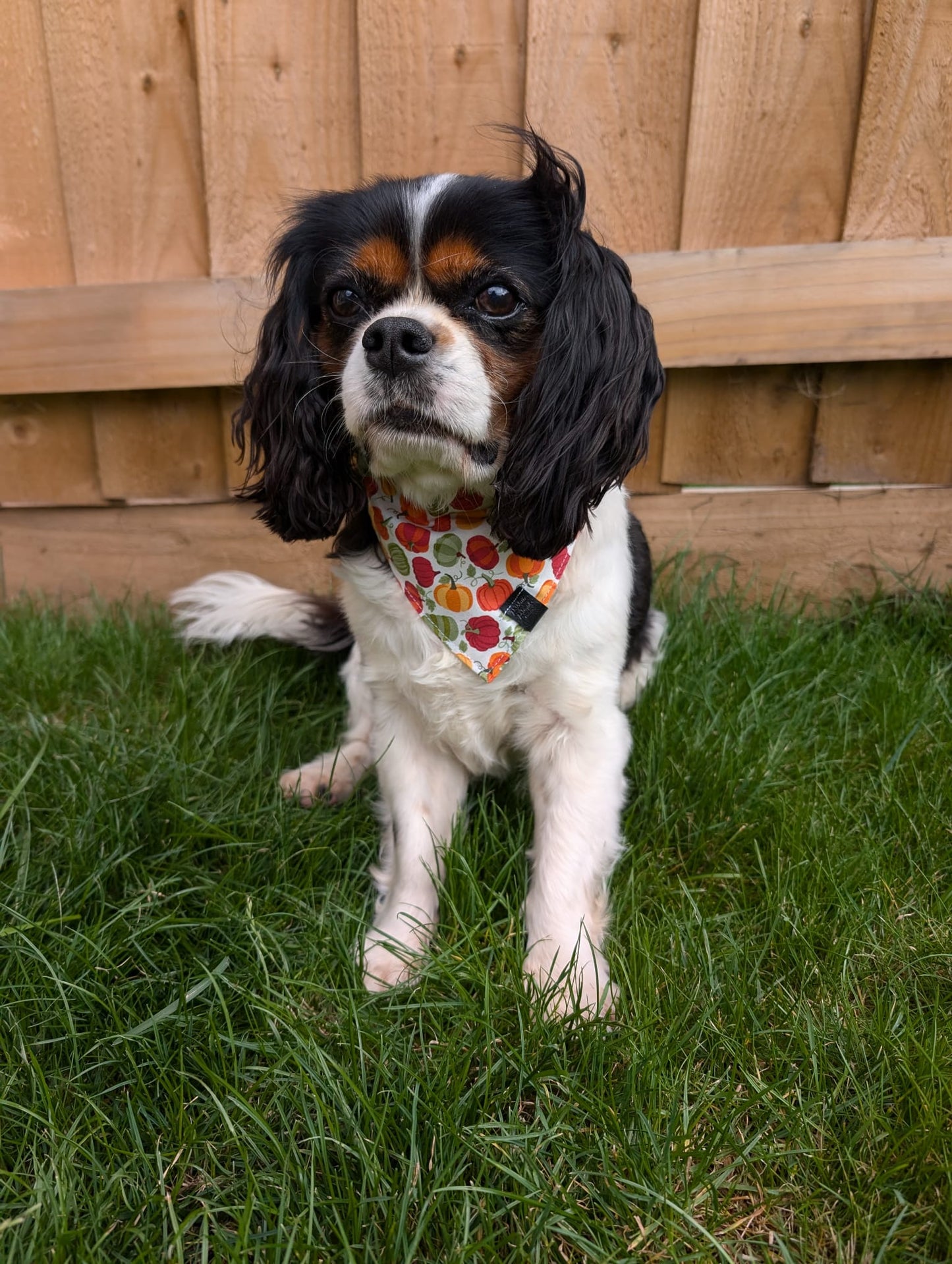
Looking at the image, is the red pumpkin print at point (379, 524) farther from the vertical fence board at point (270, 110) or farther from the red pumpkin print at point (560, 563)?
the vertical fence board at point (270, 110)

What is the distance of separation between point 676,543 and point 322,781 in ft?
4.34

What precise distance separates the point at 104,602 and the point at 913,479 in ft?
8.08

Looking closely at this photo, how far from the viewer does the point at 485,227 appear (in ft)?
5.08

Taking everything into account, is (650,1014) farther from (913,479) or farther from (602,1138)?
(913,479)

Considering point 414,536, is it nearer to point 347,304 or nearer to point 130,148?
point 347,304

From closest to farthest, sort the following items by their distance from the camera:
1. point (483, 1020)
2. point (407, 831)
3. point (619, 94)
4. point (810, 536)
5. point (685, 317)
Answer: point (483, 1020) → point (407, 831) → point (619, 94) → point (685, 317) → point (810, 536)

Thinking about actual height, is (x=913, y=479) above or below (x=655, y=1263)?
above

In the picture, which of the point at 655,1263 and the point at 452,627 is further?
the point at 452,627

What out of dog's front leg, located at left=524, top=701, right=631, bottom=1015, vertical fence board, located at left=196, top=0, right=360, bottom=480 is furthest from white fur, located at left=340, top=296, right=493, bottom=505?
vertical fence board, located at left=196, top=0, right=360, bottom=480

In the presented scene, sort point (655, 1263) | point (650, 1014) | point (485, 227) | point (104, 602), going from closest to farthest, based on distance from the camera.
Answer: point (655, 1263)
point (650, 1014)
point (485, 227)
point (104, 602)

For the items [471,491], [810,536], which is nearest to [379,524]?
[471,491]

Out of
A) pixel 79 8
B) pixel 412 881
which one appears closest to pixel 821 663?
pixel 412 881

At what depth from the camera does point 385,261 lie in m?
1.57

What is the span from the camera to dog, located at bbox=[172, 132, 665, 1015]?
1.53 m
